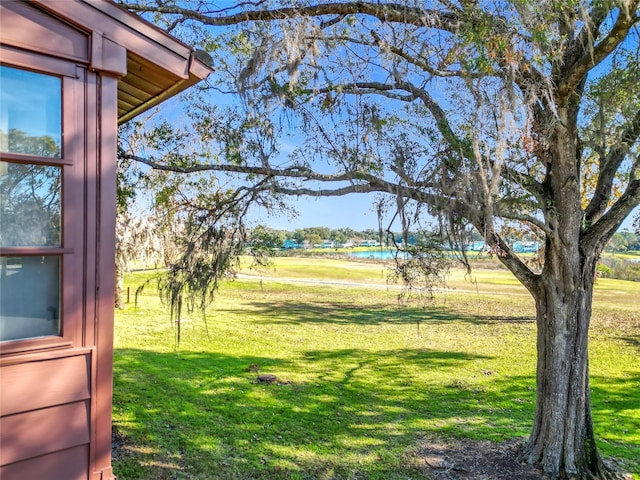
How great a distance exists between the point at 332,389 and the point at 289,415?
151 cm

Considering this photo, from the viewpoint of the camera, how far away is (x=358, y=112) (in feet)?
13.3

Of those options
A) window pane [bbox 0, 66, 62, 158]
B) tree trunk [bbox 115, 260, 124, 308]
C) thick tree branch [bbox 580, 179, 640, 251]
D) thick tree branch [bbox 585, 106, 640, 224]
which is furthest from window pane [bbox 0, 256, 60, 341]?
tree trunk [bbox 115, 260, 124, 308]

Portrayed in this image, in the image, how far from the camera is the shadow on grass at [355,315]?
44.0 ft

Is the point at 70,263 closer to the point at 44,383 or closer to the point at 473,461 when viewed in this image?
the point at 44,383

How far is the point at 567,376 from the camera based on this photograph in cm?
392

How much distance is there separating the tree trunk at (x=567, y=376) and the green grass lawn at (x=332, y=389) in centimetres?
80

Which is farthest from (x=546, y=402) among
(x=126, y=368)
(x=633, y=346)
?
(x=633, y=346)

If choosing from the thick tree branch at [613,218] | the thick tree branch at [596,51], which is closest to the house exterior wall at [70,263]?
the thick tree branch at [596,51]

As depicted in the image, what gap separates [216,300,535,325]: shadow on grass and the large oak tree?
864 centimetres

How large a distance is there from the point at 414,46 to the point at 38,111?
3.31m

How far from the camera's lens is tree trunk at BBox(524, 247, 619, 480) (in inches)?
153

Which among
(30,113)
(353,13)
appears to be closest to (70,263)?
(30,113)

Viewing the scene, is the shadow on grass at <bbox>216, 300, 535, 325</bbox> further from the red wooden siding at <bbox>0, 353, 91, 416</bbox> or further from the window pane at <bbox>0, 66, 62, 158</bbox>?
the window pane at <bbox>0, 66, 62, 158</bbox>

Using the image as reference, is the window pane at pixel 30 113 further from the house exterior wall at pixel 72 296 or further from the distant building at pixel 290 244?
the distant building at pixel 290 244
